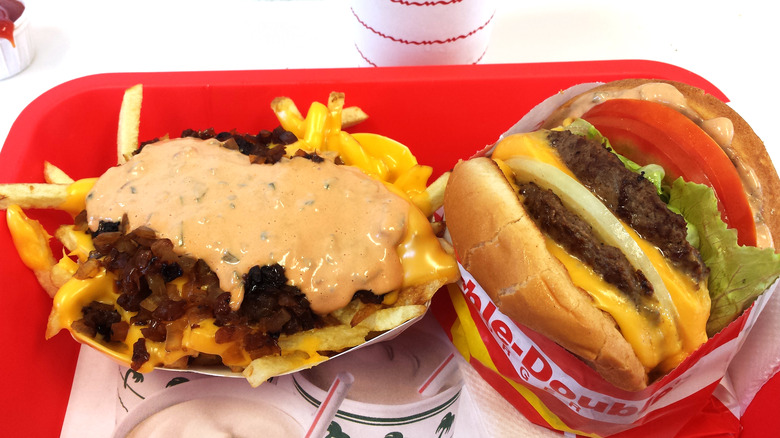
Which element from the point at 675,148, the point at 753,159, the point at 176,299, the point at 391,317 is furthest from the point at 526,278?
the point at 176,299

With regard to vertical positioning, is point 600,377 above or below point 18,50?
above

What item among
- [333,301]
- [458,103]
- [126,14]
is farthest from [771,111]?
[126,14]

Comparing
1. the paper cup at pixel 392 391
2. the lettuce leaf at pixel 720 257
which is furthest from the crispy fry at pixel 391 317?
the lettuce leaf at pixel 720 257

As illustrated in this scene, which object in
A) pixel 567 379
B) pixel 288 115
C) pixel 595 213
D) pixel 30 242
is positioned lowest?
pixel 30 242

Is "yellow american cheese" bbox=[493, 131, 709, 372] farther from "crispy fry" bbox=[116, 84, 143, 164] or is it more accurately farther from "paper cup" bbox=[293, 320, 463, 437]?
"crispy fry" bbox=[116, 84, 143, 164]

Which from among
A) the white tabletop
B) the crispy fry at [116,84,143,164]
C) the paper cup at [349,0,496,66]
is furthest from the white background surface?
the crispy fry at [116,84,143,164]

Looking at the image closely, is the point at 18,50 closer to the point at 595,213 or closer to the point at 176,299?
the point at 176,299

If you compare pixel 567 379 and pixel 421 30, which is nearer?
pixel 567 379

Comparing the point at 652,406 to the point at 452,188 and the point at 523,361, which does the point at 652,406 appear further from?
the point at 452,188
